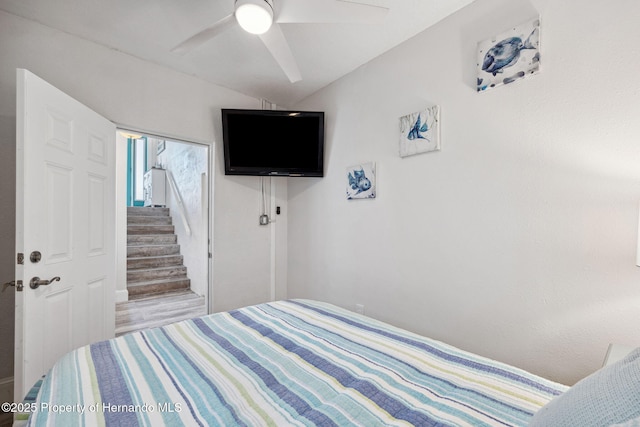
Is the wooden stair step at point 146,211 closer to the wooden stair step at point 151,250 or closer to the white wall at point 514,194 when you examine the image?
the wooden stair step at point 151,250

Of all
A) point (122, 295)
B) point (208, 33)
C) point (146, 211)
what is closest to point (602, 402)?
point (208, 33)

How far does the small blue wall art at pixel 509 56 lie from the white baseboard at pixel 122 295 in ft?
15.0

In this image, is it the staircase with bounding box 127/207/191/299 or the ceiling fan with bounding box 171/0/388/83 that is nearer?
the ceiling fan with bounding box 171/0/388/83

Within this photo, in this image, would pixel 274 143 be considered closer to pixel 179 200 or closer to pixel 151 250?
pixel 179 200

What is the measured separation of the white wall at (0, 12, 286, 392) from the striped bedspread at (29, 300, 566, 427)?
1.50 meters

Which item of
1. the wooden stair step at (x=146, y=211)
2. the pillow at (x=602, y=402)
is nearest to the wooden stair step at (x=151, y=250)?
the wooden stair step at (x=146, y=211)

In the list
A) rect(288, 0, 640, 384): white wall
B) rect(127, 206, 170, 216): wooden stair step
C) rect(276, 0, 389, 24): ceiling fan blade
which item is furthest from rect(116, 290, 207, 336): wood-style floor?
rect(276, 0, 389, 24): ceiling fan blade

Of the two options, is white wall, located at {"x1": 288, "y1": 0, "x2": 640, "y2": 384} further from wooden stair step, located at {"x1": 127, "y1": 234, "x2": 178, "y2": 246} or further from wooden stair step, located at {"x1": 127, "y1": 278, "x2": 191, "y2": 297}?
wooden stair step, located at {"x1": 127, "y1": 234, "x2": 178, "y2": 246}

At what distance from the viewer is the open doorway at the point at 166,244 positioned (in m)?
3.55

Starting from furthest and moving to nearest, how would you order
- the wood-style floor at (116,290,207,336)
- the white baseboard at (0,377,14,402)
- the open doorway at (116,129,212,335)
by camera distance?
the open doorway at (116,129,212,335) < the wood-style floor at (116,290,207,336) < the white baseboard at (0,377,14,402)

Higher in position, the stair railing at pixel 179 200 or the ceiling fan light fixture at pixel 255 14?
the ceiling fan light fixture at pixel 255 14

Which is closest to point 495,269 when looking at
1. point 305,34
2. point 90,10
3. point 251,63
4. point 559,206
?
point 559,206

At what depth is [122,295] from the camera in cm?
387

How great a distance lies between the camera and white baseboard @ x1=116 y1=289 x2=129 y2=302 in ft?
12.5
